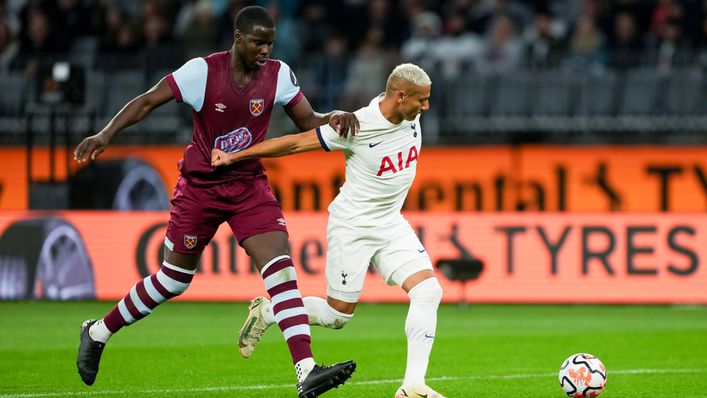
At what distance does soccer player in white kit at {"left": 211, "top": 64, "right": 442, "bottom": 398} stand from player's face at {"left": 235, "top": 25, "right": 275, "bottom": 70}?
518mm

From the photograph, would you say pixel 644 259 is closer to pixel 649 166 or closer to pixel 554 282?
pixel 554 282

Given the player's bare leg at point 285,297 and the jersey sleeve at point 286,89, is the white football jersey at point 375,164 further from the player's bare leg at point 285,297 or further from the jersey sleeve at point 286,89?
the player's bare leg at point 285,297

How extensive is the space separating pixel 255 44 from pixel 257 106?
0.42 m

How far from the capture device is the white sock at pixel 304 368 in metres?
7.54

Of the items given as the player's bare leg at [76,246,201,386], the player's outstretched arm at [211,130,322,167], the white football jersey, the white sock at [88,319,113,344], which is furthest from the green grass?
the player's outstretched arm at [211,130,322,167]

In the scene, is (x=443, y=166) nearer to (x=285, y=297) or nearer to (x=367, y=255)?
(x=367, y=255)

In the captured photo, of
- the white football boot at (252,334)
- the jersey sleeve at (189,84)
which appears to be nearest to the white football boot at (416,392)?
the white football boot at (252,334)

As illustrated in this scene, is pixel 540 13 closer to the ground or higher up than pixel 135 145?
higher up

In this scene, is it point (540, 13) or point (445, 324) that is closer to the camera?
point (445, 324)

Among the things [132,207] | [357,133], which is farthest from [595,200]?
[357,133]

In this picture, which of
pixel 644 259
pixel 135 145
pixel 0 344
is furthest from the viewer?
pixel 135 145

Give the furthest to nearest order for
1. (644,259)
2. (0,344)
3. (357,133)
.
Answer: (644,259) < (0,344) < (357,133)

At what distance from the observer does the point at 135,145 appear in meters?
19.3

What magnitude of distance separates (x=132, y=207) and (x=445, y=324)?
6764 mm
